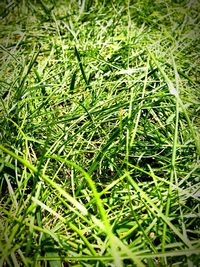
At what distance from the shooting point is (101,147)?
652 mm

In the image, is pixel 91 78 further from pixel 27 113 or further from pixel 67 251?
pixel 67 251

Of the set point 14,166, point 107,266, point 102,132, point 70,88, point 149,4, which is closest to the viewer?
point 107,266

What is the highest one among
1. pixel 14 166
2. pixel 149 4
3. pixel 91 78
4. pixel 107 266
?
pixel 149 4

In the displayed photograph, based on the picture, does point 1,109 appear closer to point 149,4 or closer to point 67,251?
point 67,251

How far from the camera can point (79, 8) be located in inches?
47.7

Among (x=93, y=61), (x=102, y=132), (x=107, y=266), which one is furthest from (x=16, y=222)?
(x=93, y=61)

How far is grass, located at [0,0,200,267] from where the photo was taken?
0.47 metres

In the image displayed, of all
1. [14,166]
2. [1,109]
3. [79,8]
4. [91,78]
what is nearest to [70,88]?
[91,78]

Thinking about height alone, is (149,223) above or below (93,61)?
below

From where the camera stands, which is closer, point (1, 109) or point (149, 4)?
point (1, 109)

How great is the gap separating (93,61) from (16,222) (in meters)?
0.58

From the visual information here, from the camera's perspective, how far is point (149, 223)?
0.51 m

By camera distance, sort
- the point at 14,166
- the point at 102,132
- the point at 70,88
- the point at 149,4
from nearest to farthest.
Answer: the point at 14,166 → the point at 102,132 → the point at 70,88 → the point at 149,4

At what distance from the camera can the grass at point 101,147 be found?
466 mm
